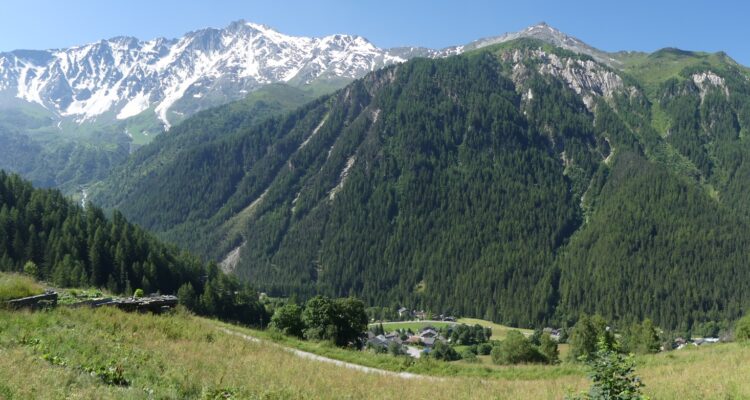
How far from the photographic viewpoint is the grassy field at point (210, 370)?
15.9 m

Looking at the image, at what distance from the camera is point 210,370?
20.8 m

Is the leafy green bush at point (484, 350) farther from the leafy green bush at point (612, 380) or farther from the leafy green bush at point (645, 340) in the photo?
the leafy green bush at point (612, 380)

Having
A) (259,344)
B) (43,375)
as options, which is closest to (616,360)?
(43,375)

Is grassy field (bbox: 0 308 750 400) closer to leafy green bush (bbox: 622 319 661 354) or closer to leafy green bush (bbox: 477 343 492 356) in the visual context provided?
leafy green bush (bbox: 622 319 661 354)

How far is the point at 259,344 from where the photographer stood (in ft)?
98.3

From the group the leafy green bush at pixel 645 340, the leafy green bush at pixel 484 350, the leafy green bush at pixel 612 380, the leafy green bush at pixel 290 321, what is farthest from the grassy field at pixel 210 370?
the leafy green bush at pixel 484 350

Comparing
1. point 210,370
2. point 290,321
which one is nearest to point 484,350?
point 290,321

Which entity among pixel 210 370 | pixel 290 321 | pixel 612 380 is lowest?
pixel 290 321

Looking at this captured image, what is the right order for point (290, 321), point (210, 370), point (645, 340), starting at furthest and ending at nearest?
point (645, 340) → point (290, 321) → point (210, 370)

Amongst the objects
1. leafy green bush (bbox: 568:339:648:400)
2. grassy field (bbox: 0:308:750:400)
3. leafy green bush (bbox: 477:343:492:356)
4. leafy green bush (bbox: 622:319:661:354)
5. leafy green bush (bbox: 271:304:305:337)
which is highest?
leafy green bush (bbox: 568:339:648:400)

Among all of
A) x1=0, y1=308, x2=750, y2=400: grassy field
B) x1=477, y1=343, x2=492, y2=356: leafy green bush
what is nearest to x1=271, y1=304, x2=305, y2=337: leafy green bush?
x1=0, y1=308, x2=750, y2=400: grassy field

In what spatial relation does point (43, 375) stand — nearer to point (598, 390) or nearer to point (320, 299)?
point (598, 390)

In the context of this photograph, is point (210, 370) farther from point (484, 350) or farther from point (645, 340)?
point (484, 350)

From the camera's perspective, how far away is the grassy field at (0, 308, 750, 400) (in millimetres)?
15928
